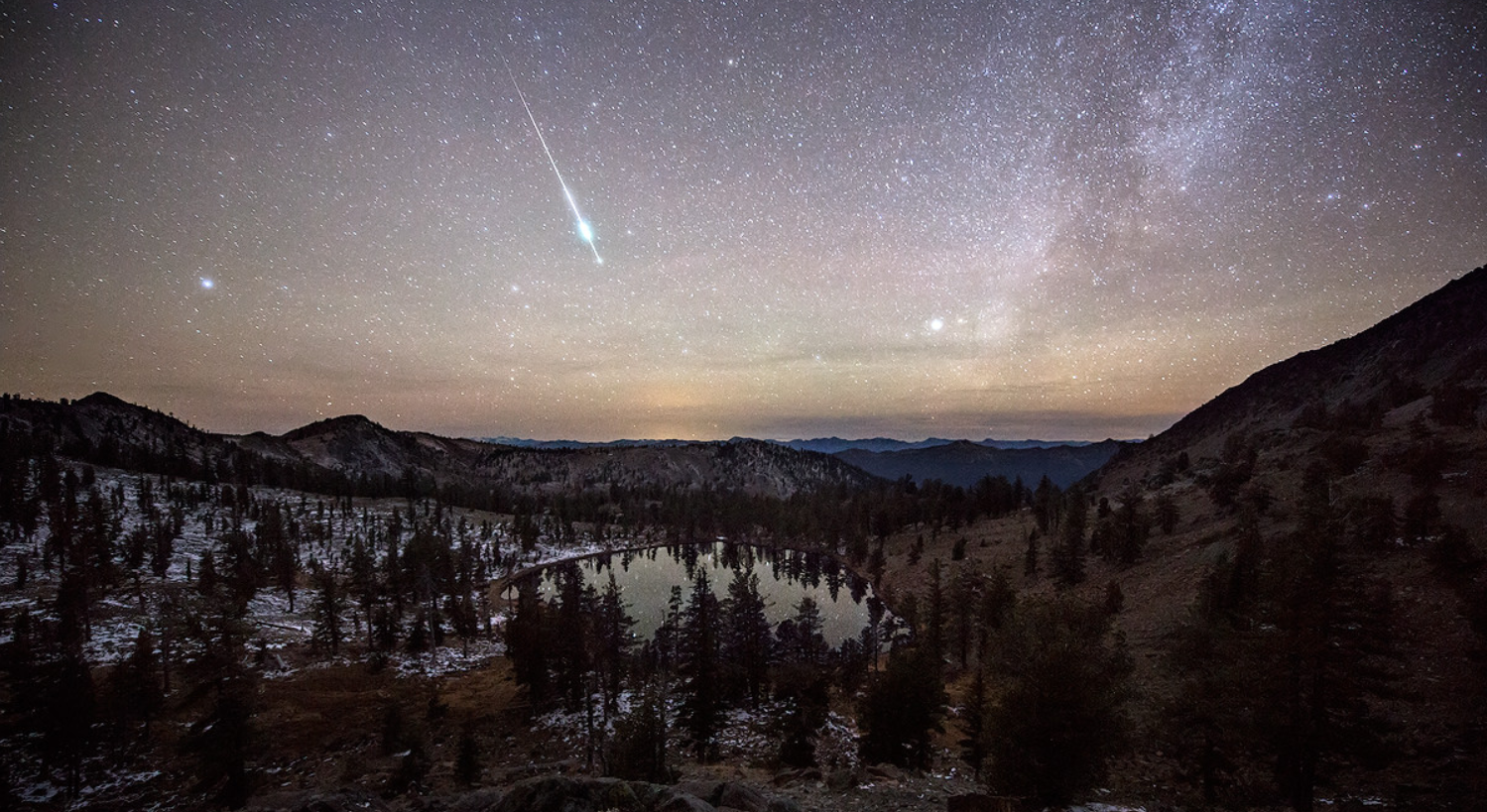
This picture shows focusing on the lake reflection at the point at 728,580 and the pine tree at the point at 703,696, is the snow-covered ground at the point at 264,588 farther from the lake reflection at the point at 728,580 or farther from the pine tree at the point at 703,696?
the pine tree at the point at 703,696

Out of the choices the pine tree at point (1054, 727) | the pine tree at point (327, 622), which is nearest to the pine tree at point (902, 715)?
the pine tree at point (1054, 727)

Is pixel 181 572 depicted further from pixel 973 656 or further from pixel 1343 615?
pixel 1343 615

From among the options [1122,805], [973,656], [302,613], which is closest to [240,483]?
[302,613]

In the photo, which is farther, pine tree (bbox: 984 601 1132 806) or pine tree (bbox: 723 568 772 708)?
→ pine tree (bbox: 723 568 772 708)

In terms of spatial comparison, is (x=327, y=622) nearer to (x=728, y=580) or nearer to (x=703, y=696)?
(x=703, y=696)

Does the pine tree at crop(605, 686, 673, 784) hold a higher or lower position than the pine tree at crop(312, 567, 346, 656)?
higher

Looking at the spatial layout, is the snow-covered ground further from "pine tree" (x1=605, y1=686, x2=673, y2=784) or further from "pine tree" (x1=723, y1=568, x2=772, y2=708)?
"pine tree" (x1=605, y1=686, x2=673, y2=784)

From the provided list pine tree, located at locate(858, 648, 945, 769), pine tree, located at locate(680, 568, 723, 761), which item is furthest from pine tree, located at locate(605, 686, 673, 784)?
pine tree, located at locate(858, 648, 945, 769)

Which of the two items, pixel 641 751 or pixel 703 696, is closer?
pixel 641 751

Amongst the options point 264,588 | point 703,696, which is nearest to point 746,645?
point 703,696
